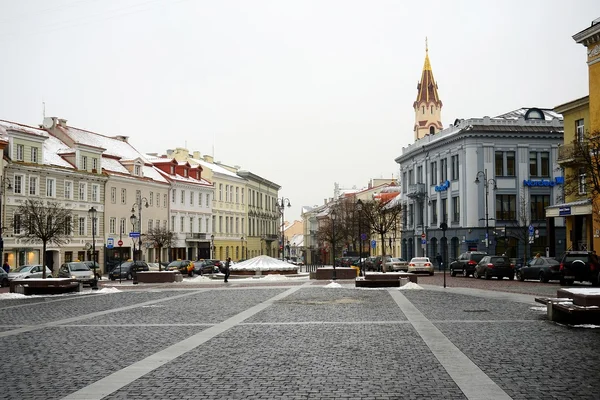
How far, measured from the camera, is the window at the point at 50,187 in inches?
2307

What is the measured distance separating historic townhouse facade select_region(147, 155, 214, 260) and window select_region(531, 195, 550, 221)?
36139mm

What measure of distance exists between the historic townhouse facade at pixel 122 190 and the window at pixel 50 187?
4.06 metres

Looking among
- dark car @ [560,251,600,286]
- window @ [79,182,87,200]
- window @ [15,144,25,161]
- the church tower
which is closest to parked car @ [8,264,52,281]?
window @ [15,144,25,161]

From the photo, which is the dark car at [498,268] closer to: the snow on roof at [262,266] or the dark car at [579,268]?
the dark car at [579,268]

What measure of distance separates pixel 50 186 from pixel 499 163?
40.7 meters

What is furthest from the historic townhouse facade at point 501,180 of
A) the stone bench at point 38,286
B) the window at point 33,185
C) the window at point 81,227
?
the stone bench at point 38,286

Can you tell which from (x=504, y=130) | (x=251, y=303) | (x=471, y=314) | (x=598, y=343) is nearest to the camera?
(x=598, y=343)

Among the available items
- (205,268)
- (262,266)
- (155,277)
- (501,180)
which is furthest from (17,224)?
(501,180)

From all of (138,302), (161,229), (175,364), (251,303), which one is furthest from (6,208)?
(175,364)

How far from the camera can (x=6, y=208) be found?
54.0m

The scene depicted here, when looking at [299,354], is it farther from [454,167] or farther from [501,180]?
[454,167]

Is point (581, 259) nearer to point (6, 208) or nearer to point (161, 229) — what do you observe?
point (6, 208)

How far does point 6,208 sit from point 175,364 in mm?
47705

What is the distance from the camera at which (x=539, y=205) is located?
69.4 metres
